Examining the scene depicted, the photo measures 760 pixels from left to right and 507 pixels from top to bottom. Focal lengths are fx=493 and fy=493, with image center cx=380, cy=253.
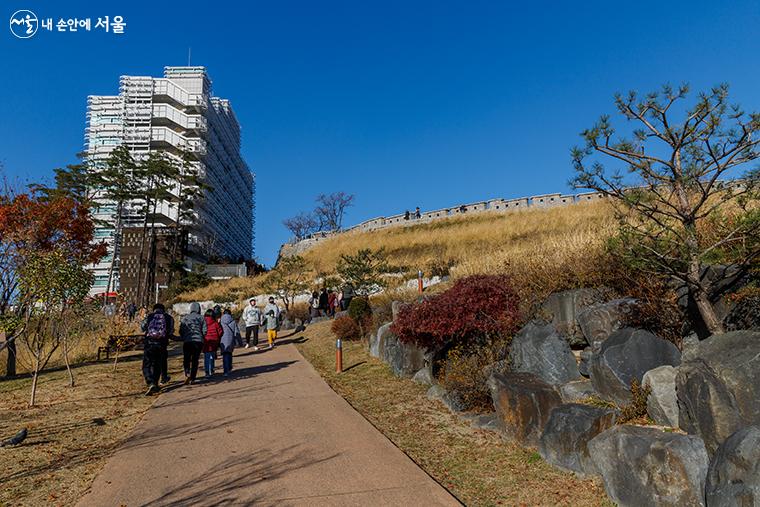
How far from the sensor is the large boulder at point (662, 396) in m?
4.97

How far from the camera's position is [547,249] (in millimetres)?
11484

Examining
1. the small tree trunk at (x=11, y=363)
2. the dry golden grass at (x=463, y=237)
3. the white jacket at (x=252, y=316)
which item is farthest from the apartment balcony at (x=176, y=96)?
the small tree trunk at (x=11, y=363)

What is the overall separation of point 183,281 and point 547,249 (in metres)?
37.9

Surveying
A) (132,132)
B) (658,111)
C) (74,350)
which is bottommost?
(74,350)

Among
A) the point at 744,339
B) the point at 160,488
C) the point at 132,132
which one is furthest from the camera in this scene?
the point at 132,132

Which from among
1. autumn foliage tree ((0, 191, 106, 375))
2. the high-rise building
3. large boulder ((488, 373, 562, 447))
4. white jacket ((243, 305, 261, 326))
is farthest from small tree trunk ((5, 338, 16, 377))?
the high-rise building

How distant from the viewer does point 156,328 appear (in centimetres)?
996

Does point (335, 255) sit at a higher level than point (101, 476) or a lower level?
higher

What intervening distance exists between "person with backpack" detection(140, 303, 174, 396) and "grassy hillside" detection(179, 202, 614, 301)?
7108 mm

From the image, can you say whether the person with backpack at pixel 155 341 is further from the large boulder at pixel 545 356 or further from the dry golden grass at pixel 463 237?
the dry golden grass at pixel 463 237

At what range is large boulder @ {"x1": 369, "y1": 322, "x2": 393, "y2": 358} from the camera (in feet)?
42.6

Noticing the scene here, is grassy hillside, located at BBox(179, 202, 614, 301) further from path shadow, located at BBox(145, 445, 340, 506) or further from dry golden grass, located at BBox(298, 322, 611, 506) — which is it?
path shadow, located at BBox(145, 445, 340, 506)

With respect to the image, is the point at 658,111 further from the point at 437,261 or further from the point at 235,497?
the point at 437,261

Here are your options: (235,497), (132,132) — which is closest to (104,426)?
(235,497)
